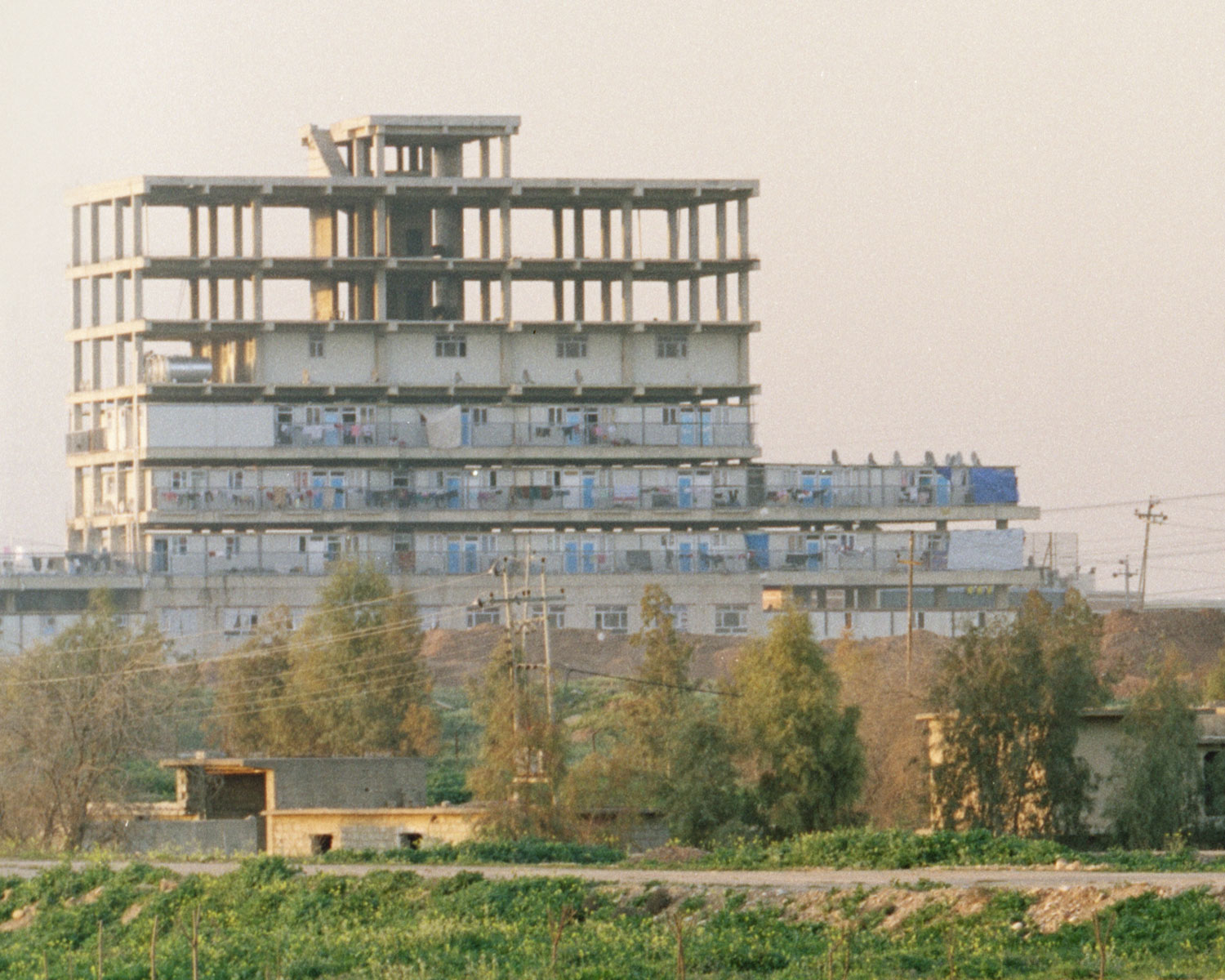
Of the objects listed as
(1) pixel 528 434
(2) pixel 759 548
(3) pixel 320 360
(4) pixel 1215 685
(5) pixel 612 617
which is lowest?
(4) pixel 1215 685

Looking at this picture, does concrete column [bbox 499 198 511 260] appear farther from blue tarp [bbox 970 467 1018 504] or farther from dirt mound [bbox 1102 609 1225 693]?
dirt mound [bbox 1102 609 1225 693]

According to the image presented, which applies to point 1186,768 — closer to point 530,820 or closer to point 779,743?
point 779,743

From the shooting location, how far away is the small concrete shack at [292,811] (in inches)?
2345

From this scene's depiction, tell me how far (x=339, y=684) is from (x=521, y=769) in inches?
892

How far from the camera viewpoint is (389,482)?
366ft

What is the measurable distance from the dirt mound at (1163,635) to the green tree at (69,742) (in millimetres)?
46400

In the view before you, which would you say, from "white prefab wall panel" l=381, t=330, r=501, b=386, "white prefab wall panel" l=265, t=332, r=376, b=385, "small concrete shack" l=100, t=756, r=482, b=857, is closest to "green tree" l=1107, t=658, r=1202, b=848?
"small concrete shack" l=100, t=756, r=482, b=857

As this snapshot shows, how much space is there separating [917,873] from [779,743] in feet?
70.6

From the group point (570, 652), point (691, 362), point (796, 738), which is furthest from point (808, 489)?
point (796, 738)

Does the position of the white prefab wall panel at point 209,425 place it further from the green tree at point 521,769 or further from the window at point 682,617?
the green tree at point 521,769

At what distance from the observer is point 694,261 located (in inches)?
4550

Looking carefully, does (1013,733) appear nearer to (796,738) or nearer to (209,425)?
(796,738)

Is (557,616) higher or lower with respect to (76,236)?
lower

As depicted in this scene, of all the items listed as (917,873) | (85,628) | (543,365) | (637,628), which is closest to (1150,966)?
(917,873)
